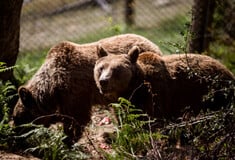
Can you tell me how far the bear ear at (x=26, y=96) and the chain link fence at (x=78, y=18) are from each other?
6.14m

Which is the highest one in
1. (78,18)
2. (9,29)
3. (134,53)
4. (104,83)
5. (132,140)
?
(9,29)

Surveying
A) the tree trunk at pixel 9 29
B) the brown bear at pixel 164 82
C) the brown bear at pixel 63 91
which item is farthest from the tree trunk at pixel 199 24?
the tree trunk at pixel 9 29

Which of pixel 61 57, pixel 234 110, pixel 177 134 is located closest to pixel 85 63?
pixel 61 57

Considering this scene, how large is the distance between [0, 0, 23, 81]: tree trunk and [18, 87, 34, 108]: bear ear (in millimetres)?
792

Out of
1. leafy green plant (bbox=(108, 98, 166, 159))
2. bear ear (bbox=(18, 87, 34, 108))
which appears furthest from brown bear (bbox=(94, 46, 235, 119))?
bear ear (bbox=(18, 87, 34, 108))

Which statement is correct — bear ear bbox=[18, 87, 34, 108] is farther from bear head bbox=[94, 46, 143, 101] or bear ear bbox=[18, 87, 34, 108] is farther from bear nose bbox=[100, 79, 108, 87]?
bear nose bbox=[100, 79, 108, 87]

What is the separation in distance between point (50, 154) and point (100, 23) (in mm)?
9368

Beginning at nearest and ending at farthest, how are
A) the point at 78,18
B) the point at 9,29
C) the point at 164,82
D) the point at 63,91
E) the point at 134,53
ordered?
the point at 134,53, the point at 164,82, the point at 63,91, the point at 9,29, the point at 78,18

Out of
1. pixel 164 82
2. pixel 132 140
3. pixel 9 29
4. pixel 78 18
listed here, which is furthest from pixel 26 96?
pixel 78 18

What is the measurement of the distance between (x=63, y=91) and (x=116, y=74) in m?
1.07

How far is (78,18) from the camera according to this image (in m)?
15.1

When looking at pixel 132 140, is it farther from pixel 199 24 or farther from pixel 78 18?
pixel 78 18

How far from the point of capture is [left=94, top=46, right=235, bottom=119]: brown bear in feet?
20.9

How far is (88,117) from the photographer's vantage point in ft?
23.5
